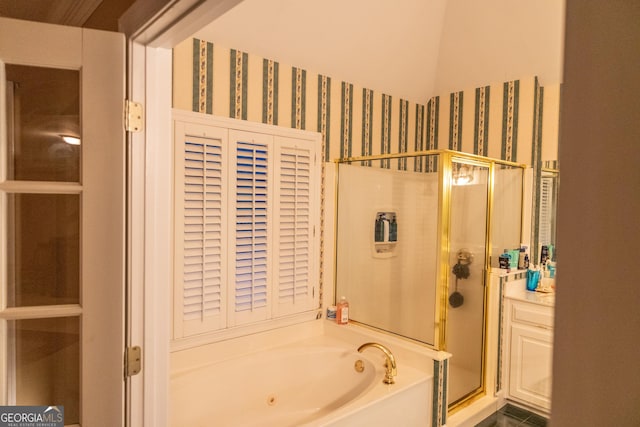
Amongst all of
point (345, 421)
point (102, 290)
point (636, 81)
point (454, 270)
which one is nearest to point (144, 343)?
point (102, 290)

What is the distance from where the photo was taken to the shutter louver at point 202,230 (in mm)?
2273

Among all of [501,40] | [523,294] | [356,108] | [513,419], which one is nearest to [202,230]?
[356,108]

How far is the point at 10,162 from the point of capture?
3.71ft

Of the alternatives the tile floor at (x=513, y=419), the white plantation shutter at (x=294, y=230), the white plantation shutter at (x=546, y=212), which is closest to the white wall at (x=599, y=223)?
the white plantation shutter at (x=294, y=230)

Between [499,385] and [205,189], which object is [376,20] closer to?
[205,189]

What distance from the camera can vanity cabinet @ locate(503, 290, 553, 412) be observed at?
107 inches

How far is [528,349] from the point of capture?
2814 millimetres

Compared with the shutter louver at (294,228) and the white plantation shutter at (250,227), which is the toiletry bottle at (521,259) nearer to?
the shutter louver at (294,228)

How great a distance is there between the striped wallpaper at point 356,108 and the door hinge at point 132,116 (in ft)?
3.66

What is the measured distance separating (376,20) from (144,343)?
2615mm

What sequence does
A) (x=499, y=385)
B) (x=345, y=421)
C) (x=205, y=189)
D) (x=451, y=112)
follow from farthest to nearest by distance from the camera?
1. (x=451, y=112)
2. (x=499, y=385)
3. (x=205, y=189)
4. (x=345, y=421)

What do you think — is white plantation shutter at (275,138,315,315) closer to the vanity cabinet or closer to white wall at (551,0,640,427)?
the vanity cabinet

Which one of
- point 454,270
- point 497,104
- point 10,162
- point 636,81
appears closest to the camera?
point 636,81

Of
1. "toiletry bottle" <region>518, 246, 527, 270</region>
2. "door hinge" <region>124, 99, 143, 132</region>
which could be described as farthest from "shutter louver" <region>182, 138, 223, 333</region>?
"toiletry bottle" <region>518, 246, 527, 270</region>
